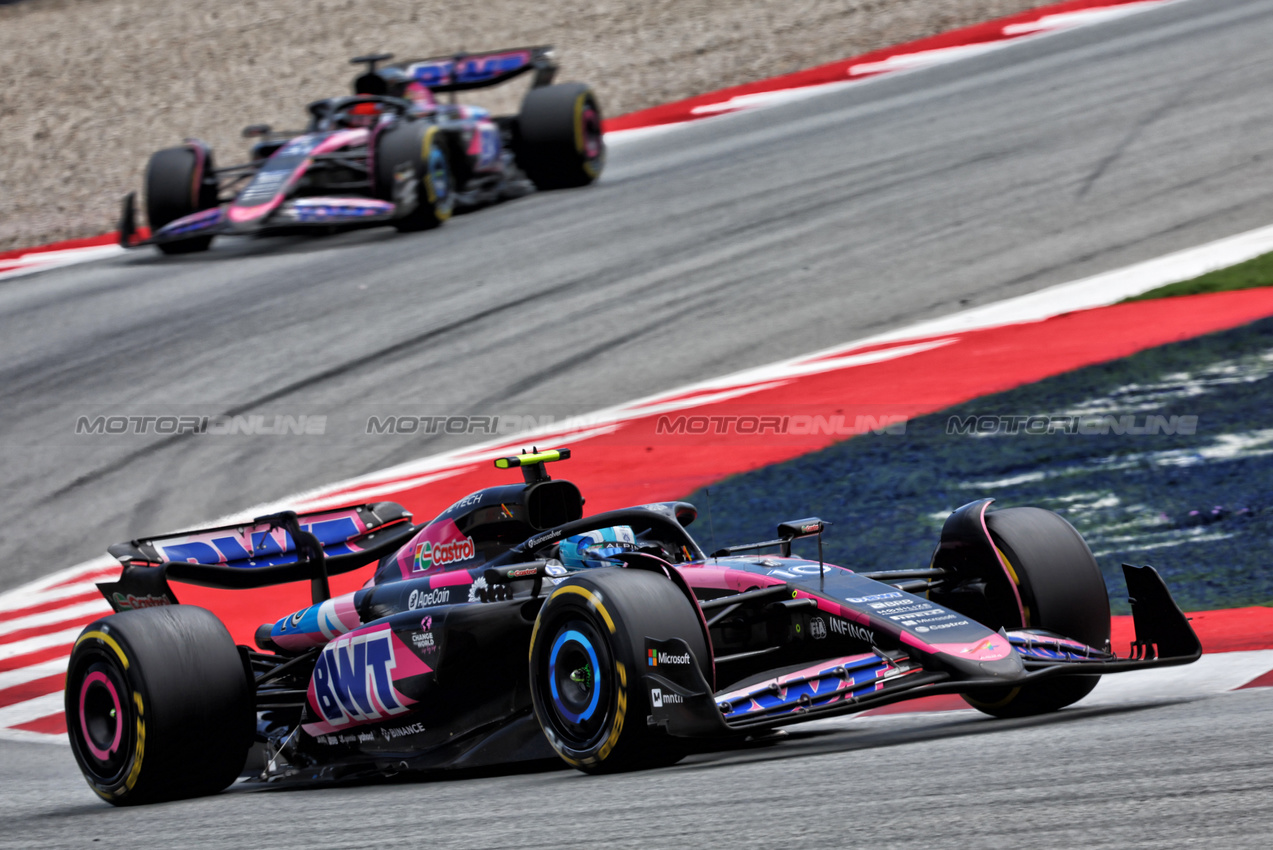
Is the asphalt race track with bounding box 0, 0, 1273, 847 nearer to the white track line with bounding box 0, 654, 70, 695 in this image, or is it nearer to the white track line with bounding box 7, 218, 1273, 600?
the white track line with bounding box 7, 218, 1273, 600

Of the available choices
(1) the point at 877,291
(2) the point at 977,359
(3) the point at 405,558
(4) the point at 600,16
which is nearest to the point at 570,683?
(3) the point at 405,558

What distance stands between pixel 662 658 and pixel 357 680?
5.72 feet

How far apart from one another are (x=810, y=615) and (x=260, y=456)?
6.58m

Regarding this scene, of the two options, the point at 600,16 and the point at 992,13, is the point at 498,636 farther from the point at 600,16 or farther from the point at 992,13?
the point at 600,16

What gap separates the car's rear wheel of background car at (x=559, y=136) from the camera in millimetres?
17234

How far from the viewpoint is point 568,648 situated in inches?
210

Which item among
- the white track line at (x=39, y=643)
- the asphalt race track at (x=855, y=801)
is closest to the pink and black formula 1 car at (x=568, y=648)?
the asphalt race track at (x=855, y=801)

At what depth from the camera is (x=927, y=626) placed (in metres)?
5.40

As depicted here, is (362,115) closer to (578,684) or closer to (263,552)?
(263,552)

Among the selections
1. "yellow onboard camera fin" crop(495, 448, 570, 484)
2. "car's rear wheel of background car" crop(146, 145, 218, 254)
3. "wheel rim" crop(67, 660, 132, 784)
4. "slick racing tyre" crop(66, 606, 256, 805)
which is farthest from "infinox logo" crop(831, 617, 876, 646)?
"car's rear wheel of background car" crop(146, 145, 218, 254)

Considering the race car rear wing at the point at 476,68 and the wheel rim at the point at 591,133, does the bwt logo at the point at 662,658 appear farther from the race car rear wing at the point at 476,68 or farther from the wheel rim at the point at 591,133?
the race car rear wing at the point at 476,68

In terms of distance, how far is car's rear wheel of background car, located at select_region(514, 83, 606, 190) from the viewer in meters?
17.2

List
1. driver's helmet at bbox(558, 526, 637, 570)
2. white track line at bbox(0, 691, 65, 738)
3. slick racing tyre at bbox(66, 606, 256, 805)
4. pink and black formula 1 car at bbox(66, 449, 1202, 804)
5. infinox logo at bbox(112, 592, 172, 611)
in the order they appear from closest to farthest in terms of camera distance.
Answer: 1. pink and black formula 1 car at bbox(66, 449, 1202, 804)
2. driver's helmet at bbox(558, 526, 637, 570)
3. slick racing tyre at bbox(66, 606, 256, 805)
4. infinox logo at bbox(112, 592, 172, 611)
5. white track line at bbox(0, 691, 65, 738)

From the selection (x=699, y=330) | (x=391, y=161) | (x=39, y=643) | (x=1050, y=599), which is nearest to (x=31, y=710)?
(x=39, y=643)
